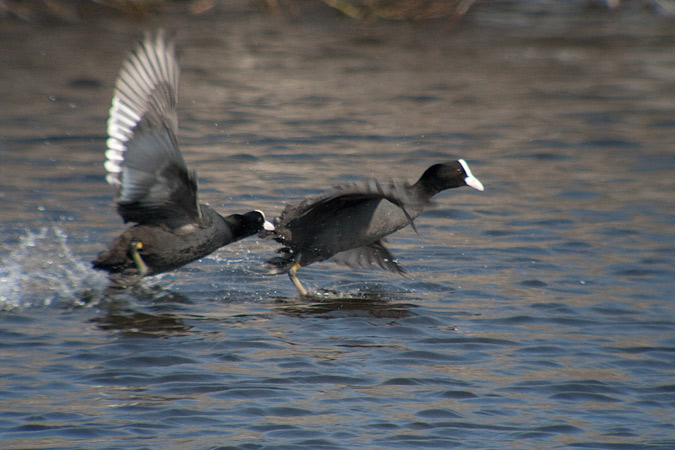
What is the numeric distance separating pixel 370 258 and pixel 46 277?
2162 millimetres

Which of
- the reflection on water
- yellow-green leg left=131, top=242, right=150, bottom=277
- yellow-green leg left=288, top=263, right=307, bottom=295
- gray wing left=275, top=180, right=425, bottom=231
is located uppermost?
gray wing left=275, top=180, right=425, bottom=231

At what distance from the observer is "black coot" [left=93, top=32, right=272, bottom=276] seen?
5.71 meters

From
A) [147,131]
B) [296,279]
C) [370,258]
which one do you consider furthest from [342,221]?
[147,131]

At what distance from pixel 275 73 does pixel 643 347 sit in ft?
32.5

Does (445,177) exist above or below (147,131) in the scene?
below

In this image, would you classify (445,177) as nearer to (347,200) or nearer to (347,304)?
(347,200)

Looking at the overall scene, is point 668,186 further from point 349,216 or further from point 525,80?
point 525,80

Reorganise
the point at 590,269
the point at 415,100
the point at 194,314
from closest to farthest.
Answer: the point at 194,314, the point at 590,269, the point at 415,100

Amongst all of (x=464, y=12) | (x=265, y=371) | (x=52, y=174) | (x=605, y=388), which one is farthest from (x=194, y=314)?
(x=464, y=12)

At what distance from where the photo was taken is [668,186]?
9367 mm

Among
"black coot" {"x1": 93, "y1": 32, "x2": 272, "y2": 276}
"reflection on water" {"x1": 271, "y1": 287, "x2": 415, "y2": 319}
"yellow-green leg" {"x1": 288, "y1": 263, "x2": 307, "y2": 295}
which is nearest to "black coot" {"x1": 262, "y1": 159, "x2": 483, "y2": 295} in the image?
"yellow-green leg" {"x1": 288, "y1": 263, "x2": 307, "y2": 295}

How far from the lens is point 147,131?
5.70 meters

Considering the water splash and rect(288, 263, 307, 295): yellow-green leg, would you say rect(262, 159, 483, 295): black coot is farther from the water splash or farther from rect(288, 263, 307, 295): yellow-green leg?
the water splash

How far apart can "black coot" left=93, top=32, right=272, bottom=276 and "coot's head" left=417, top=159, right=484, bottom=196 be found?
Result: 56.9 inches
